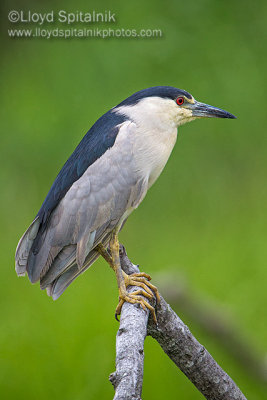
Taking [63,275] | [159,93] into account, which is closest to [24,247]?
[63,275]

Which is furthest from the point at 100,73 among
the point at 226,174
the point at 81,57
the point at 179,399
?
the point at 179,399

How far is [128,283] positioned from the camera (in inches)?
87.5

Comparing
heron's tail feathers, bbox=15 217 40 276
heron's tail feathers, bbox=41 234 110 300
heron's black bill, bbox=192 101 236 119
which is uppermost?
heron's black bill, bbox=192 101 236 119

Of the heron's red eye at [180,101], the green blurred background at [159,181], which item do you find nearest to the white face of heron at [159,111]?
the heron's red eye at [180,101]

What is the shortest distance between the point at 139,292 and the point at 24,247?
1.28ft

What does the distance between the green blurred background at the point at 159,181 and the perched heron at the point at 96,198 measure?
1136 millimetres

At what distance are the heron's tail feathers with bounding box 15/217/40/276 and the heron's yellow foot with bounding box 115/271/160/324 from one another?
297 millimetres

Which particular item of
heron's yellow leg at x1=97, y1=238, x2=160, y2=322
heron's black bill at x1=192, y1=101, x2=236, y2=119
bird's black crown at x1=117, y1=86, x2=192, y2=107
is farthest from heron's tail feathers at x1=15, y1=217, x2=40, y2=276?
heron's black bill at x1=192, y1=101, x2=236, y2=119

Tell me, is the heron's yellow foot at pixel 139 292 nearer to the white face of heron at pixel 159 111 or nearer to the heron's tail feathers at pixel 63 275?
the heron's tail feathers at pixel 63 275

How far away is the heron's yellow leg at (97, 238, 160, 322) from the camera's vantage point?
2.07 metres

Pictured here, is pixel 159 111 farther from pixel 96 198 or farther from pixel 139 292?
pixel 139 292

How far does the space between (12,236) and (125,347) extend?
2433mm

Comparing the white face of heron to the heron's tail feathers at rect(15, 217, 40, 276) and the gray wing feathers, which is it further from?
the heron's tail feathers at rect(15, 217, 40, 276)

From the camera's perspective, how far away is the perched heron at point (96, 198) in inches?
86.6
